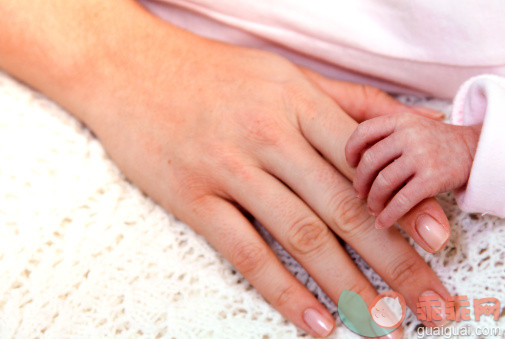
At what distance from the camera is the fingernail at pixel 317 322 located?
0.59 metres

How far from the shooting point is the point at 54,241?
0.67 m

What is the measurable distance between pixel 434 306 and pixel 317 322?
0.47 ft

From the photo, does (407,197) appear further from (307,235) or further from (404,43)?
(404,43)

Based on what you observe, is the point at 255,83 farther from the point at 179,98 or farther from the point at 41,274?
the point at 41,274

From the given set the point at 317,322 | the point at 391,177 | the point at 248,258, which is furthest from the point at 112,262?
the point at 391,177

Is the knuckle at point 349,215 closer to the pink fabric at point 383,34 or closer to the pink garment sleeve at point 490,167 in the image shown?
the pink garment sleeve at point 490,167

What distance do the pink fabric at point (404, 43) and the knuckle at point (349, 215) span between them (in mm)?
123

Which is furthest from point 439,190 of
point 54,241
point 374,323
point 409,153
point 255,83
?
point 54,241

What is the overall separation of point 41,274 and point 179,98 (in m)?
0.32

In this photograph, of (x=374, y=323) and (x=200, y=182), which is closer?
(x=374, y=323)

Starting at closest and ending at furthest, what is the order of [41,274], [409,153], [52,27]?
[409,153], [41,274], [52,27]

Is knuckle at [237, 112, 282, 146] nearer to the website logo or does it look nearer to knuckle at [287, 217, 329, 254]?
knuckle at [287, 217, 329, 254]

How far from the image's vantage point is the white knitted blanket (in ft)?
1.96

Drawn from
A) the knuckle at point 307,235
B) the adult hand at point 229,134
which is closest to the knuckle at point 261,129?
the adult hand at point 229,134
